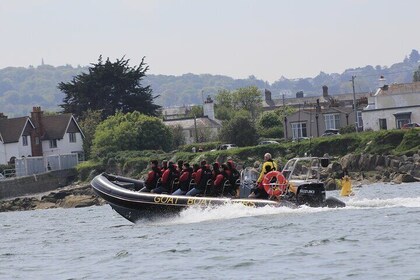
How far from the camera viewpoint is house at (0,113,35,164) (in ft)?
304

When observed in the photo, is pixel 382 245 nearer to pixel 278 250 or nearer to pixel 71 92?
pixel 278 250

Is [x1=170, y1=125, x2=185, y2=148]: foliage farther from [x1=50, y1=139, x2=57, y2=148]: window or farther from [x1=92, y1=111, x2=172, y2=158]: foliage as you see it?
[x1=50, y1=139, x2=57, y2=148]: window

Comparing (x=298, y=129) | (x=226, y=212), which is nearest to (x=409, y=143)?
(x=298, y=129)

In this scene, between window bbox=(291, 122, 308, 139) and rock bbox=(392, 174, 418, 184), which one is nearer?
rock bbox=(392, 174, 418, 184)

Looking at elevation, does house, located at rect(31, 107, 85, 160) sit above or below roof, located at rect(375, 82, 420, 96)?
below

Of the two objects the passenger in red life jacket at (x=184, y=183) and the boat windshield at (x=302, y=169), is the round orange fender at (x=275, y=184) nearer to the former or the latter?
the boat windshield at (x=302, y=169)

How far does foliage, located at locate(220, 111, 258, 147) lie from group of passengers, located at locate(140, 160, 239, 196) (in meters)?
53.0

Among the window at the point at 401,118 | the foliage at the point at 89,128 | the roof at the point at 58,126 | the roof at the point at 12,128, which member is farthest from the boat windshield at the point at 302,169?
the roof at the point at 58,126

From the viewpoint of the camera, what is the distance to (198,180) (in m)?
35.7

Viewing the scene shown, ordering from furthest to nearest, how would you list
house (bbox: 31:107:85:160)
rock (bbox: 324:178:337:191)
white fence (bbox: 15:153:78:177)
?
house (bbox: 31:107:85:160) < white fence (bbox: 15:153:78:177) < rock (bbox: 324:178:337:191)

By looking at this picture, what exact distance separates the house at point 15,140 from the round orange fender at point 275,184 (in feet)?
195

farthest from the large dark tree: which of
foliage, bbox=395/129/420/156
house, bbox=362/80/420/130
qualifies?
foliage, bbox=395/129/420/156

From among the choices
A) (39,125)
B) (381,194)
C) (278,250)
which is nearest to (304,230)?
(278,250)

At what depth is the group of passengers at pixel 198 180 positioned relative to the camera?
35.6 metres
